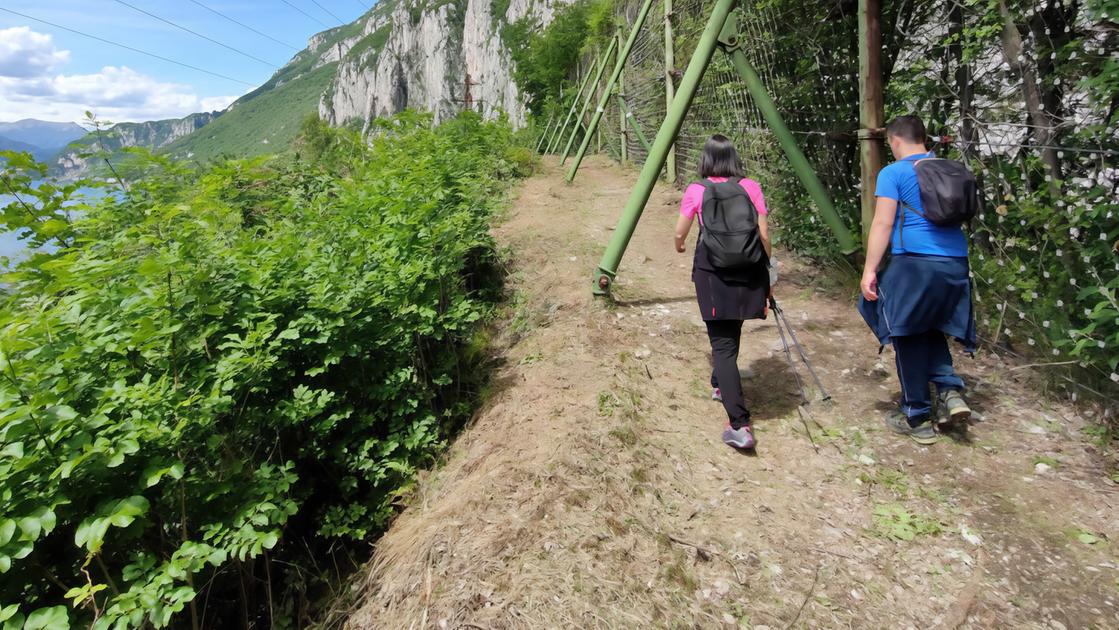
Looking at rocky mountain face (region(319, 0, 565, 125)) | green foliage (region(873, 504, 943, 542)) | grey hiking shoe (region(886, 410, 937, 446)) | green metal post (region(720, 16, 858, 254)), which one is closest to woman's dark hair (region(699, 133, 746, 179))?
green metal post (region(720, 16, 858, 254))

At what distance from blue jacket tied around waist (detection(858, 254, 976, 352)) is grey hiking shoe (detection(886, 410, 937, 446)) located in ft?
1.60

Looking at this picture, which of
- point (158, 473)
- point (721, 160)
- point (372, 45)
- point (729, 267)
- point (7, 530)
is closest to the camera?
point (7, 530)

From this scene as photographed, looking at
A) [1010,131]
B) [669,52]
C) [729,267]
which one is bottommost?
[729,267]

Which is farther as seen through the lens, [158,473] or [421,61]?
[421,61]

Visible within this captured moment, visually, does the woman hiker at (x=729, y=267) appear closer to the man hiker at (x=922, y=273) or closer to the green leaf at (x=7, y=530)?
the man hiker at (x=922, y=273)

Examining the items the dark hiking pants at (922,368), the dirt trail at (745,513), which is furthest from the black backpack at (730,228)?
the dirt trail at (745,513)

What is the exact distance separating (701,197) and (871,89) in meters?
1.84

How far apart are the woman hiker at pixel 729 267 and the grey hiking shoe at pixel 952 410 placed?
1.01 m

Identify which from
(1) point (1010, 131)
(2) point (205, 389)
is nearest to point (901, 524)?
(1) point (1010, 131)

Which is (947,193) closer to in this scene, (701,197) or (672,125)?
(701,197)

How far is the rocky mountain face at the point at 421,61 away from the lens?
83231 millimetres

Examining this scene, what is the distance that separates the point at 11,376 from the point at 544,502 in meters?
2.09

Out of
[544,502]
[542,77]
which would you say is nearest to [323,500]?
[544,502]

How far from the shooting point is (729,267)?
3.08 m
